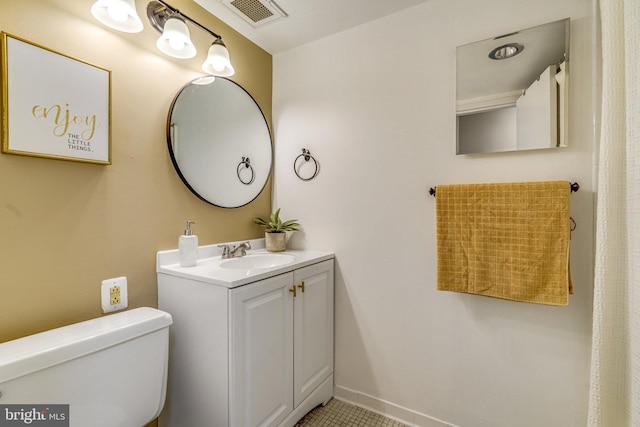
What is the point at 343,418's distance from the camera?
1.55 m

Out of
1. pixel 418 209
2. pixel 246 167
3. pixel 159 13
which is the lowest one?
pixel 418 209

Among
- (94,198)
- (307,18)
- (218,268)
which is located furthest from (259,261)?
(307,18)

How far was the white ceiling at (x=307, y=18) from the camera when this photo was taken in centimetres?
148

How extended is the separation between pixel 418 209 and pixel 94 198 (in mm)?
1442

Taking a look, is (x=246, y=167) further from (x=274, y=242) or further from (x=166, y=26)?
(x=166, y=26)

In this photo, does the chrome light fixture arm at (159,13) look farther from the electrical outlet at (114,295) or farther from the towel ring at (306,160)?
the electrical outlet at (114,295)

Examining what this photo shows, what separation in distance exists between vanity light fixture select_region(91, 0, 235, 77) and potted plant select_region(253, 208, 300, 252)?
87 centimetres

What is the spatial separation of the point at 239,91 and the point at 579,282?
1920 millimetres

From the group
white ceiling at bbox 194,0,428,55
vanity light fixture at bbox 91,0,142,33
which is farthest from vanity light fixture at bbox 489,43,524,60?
vanity light fixture at bbox 91,0,142,33

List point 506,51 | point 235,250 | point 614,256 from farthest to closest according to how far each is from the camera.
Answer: point 235,250
point 506,51
point 614,256

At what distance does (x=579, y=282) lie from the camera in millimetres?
1157

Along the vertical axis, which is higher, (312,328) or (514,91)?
(514,91)

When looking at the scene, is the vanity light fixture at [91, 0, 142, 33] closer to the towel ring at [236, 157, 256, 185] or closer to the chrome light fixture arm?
the chrome light fixture arm

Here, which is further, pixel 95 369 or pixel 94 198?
pixel 94 198
